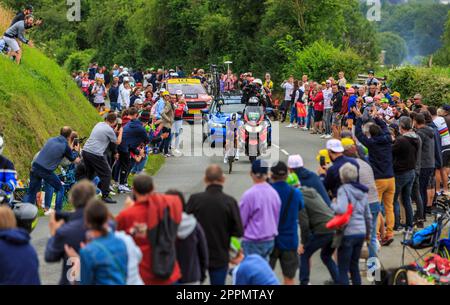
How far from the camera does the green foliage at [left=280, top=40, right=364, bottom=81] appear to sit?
1563 inches

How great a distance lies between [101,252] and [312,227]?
4.04 metres

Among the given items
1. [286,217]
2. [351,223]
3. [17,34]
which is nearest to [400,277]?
[351,223]

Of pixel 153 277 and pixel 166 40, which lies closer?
pixel 153 277

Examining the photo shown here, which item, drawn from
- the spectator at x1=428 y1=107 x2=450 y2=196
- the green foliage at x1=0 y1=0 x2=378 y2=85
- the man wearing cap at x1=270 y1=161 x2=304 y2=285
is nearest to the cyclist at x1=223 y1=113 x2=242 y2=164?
the spectator at x1=428 y1=107 x2=450 y2=196

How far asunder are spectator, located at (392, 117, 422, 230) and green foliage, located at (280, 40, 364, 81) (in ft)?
79.8

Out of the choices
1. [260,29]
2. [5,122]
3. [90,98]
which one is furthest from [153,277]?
[260,29]

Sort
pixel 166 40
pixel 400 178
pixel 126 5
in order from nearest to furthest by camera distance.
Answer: pixel 400 178
pixel 166 40
pixel 126 5

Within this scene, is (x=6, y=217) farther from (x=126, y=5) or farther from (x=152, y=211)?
(x=126, y=5)

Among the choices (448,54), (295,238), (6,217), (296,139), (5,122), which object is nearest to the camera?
(6,217)

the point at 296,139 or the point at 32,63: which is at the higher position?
the point at 32,63

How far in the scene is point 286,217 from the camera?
415 inches

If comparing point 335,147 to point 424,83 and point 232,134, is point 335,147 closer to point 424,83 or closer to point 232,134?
point 232,134
